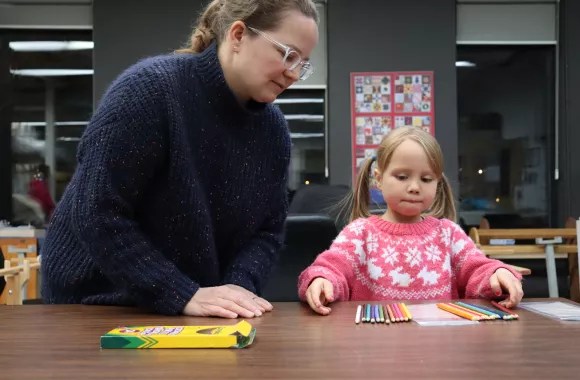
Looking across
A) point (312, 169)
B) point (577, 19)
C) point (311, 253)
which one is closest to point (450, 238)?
point (311, 253)

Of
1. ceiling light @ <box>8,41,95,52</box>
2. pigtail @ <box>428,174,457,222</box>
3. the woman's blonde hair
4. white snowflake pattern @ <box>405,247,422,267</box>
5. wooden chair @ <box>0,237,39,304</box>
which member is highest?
ceiling light @ <box>8,41,95,52</box>

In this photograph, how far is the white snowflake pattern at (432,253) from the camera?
1.33m

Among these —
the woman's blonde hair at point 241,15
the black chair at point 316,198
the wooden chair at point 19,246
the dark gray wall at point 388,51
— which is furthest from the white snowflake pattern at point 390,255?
the wooden chair at point 19,246

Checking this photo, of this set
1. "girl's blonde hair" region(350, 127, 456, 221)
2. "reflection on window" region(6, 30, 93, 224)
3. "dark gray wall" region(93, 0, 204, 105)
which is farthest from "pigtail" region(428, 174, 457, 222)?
"reflection on window" region(6, 30, 93, 224)

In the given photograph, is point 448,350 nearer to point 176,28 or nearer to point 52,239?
point 52,239

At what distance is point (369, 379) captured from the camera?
54cm

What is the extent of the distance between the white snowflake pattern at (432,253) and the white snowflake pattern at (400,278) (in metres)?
0.06

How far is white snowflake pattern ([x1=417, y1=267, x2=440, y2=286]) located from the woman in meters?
0.37

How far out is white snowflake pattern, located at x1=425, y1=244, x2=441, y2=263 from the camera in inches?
52.3

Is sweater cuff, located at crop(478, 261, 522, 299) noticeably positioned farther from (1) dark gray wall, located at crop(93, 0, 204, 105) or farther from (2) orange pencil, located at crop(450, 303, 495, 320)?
(1) dark gray wall, located at crop(93, 0, 204, 105)

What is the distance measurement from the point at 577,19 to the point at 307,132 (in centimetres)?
235

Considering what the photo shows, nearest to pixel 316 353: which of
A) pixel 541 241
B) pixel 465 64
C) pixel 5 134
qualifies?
pixel 541 241

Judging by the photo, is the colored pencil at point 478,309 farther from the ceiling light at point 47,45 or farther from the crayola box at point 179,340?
the ceiling light at point 47,45

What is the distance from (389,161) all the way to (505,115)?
3.92 m
